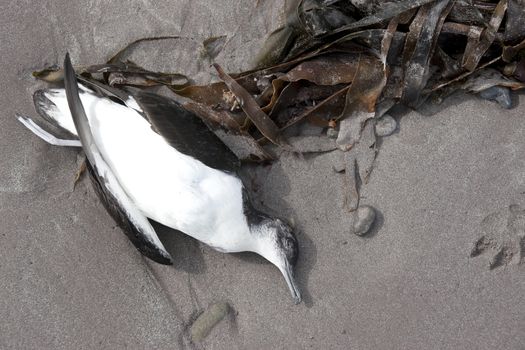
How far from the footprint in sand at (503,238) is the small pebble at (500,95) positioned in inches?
19.7

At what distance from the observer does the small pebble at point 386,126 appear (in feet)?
8.69

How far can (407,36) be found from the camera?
8.21 ft

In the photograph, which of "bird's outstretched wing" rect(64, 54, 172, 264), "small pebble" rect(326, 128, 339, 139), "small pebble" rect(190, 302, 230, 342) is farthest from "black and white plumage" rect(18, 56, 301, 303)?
"small pebble" rect(326, 128, 339, 139)

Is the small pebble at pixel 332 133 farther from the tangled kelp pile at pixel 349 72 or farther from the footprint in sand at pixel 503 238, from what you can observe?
the footprint in sand at pixel 503 238

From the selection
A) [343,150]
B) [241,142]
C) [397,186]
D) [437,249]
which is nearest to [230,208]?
[241,142]

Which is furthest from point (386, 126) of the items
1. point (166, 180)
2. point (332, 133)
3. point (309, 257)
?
point (166, 180)

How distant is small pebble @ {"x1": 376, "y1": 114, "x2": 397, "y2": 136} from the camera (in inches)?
104

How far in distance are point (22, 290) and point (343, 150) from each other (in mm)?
1755

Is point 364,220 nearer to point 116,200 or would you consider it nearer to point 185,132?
point 185,132

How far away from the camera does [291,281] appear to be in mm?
2543

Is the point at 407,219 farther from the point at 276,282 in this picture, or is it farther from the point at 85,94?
the point at 85,94

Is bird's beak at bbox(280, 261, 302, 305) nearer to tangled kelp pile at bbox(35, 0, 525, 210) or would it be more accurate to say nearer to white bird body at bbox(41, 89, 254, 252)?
white bird body at bbox(41, 89, 254, 252)

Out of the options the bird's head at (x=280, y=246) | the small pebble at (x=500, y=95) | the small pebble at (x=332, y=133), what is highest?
the small pebble at (x=500, y=95)

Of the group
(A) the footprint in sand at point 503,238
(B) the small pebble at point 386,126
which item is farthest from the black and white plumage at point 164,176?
(A) the footprint in sand at point 503,238
